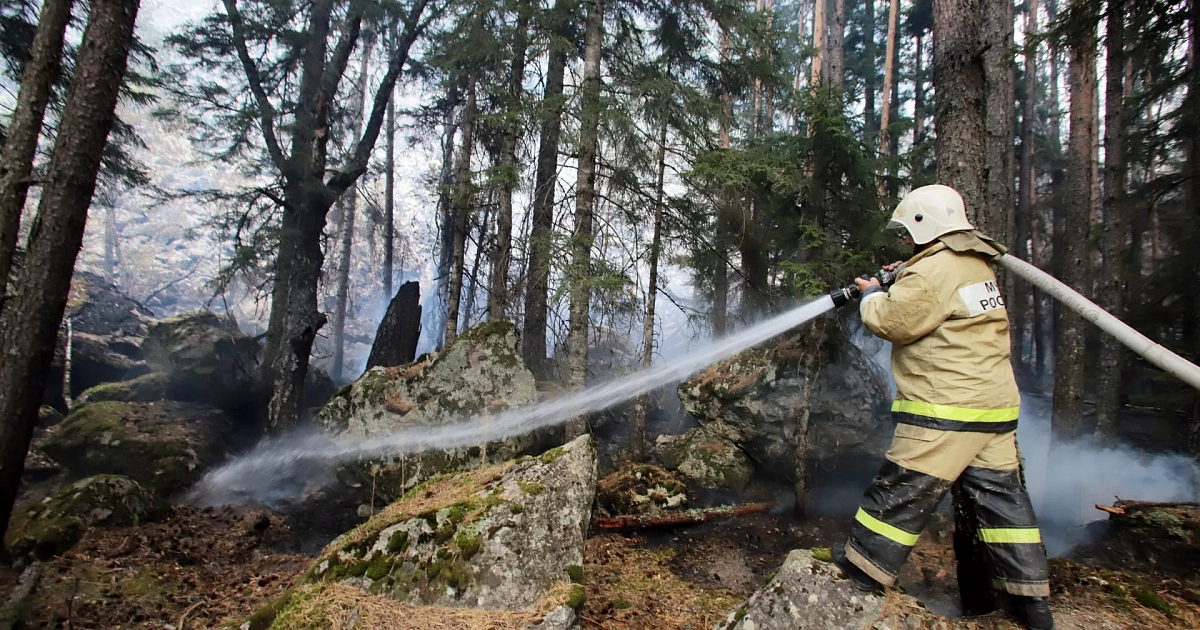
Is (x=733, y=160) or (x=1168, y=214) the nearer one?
(x=733, y=160)

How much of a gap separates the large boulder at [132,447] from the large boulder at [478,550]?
23.3 feet

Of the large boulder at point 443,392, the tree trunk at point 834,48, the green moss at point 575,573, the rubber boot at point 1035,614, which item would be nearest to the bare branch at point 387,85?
the large boulder at point 443,392

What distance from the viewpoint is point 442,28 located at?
1362 centimetres

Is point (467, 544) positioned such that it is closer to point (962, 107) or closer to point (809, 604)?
point (809, 604)

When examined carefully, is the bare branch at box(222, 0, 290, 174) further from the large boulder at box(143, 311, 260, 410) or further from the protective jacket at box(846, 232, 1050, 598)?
the protective jacket at box(846, 232, 1050, 598)

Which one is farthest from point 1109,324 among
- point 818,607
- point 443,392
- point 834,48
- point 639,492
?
point 834,48

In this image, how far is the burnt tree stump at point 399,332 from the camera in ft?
46.2

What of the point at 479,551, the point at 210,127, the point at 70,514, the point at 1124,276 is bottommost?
the point at 70,514

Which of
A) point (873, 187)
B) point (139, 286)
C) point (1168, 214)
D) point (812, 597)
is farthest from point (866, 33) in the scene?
point (139, 286)

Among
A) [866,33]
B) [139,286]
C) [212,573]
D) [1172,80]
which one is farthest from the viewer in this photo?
[139,286]

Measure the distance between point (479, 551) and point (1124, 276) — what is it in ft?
48.7

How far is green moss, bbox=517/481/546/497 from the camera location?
4062mm

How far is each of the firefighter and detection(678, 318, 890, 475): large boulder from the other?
5.99 metres

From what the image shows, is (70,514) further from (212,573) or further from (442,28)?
(442,28)
